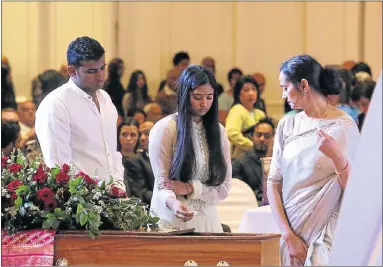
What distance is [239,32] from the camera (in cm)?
1370

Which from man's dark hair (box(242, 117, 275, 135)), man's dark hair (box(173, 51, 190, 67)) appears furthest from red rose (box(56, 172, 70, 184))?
man's dark hair (box(173, 51, 190, 67))

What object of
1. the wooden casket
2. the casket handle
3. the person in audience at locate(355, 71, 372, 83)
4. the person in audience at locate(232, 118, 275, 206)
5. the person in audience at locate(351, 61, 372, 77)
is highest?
the person in audience at locate(351, 61, 372, 77)

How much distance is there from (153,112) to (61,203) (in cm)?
638

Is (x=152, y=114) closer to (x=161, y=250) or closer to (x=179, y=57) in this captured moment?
(x=179, y=57)

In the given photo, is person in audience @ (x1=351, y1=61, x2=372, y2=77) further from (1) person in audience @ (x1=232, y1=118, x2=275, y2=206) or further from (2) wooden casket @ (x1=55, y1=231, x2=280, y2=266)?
(2) wooden casket @ (x1=55, y1=231, x2=280, y2=266)

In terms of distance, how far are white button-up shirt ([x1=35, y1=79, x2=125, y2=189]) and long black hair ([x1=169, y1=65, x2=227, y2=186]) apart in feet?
0.98

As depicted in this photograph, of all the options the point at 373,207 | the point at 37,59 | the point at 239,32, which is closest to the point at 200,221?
the point at 373,207

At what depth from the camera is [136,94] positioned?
37.9ft

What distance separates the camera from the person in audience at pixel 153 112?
34.1 ft

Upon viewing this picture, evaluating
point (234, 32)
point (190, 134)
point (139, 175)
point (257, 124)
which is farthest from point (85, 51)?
point (234, 32)

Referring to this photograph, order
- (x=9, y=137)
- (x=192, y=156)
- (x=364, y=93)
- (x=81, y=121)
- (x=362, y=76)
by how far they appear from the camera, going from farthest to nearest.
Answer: (x=362, y=76) < (x=364, y=93) < (x=9, y=137) < (x=81, y=121) < (x=192, y=156)

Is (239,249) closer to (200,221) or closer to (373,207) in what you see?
(200,221)

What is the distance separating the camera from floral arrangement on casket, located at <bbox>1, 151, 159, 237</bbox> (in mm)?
3973

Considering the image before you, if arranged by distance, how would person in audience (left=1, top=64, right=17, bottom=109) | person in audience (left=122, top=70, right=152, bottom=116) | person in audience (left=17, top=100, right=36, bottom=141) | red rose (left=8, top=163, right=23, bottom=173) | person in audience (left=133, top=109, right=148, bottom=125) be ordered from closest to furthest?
red rose (left=8, top=163, right=23, bottom=173)
person in audience (left=17, top=100, right=36, bottom=141)
person in audience (left=133, top=109, right=148, bottom=125)
person in audience (left=1, top=64, right=17, bottom=109)
person in audience (left=122, top=70, right=152, bottom=116)
